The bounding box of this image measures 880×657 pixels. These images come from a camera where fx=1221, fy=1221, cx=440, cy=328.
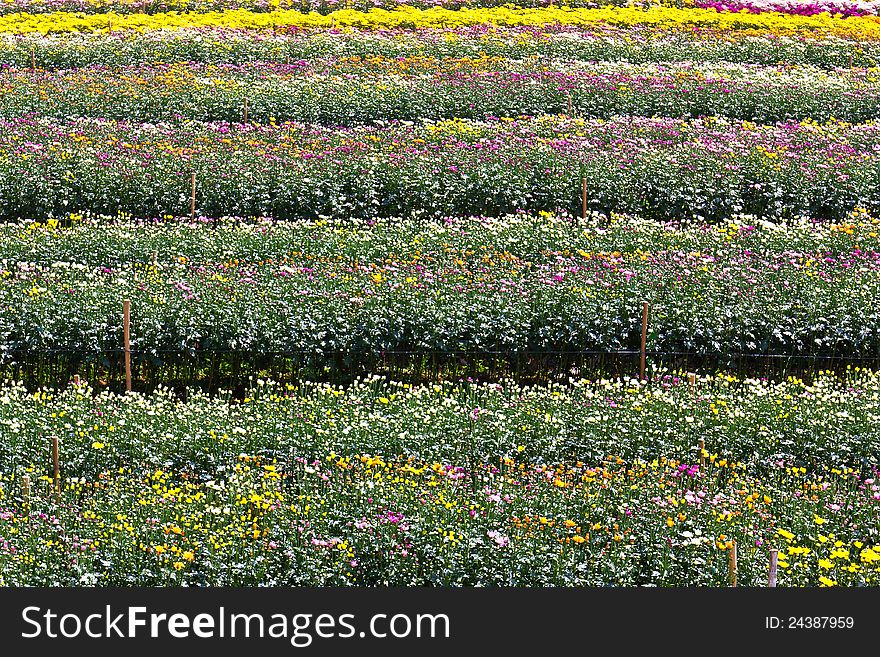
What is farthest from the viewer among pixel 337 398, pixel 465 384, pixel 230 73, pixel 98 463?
pixel 230 73

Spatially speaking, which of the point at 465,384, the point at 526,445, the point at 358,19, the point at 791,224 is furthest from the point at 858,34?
the point at 526,445

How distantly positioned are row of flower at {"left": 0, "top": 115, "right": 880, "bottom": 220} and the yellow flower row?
13205mm

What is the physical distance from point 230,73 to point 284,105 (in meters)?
3.39

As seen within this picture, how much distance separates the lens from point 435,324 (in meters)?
15.3

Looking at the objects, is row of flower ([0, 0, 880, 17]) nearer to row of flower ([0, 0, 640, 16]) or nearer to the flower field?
row of flower ([0, 0, 640, 16])

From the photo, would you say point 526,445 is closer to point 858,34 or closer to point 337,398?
point 337,398

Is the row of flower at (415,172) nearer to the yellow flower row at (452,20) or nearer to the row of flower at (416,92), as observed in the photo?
the row of flower at (416,92)

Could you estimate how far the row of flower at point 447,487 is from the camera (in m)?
9.45

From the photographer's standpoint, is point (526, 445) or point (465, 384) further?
point (465, 384)

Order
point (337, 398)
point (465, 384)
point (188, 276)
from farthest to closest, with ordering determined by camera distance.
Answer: point (188, 276) < point (465, 384) < point (337, 398)

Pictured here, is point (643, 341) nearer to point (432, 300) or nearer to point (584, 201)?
point (432, 300)

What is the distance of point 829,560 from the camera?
9297 millimetres

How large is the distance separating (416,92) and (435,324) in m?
14.3

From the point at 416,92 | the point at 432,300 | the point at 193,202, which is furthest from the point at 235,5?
the point at 432,300
